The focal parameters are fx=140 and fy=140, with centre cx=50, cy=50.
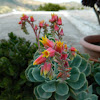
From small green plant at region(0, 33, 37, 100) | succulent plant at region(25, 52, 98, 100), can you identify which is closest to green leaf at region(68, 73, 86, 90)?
succulent plant at region(25, 52, 98, 100)

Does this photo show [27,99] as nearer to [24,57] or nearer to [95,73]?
[24,57]

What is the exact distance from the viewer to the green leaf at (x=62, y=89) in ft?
2.69

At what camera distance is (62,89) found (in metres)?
0.84

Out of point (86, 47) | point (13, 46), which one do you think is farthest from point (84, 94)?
point (86, 47)

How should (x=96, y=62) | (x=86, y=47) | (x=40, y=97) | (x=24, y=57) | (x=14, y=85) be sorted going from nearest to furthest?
1. (x=40, y=97)
2. (x=14, y=85)
3. (x=24, y=57)
4. (x=96, y=62)
5. (x=86, y=47)

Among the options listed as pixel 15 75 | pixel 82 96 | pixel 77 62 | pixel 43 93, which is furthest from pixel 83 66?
pixel 15 75

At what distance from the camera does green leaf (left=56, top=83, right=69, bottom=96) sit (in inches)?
32.2

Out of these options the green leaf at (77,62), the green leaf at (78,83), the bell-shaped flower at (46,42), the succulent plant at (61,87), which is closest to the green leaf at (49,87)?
the succulent plant at (61,87)

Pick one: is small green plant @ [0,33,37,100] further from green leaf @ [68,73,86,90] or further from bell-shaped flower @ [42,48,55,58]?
bell-shaped flower @ [42,48,55,58]

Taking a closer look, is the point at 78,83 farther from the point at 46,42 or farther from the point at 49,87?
the point at 46,42

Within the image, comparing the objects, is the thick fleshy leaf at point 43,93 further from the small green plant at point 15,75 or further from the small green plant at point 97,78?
the small green plant at point 97,78

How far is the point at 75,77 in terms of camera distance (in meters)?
0.86

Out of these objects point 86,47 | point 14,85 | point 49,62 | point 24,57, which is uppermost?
point 49,62

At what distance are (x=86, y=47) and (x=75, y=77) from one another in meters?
0.92
